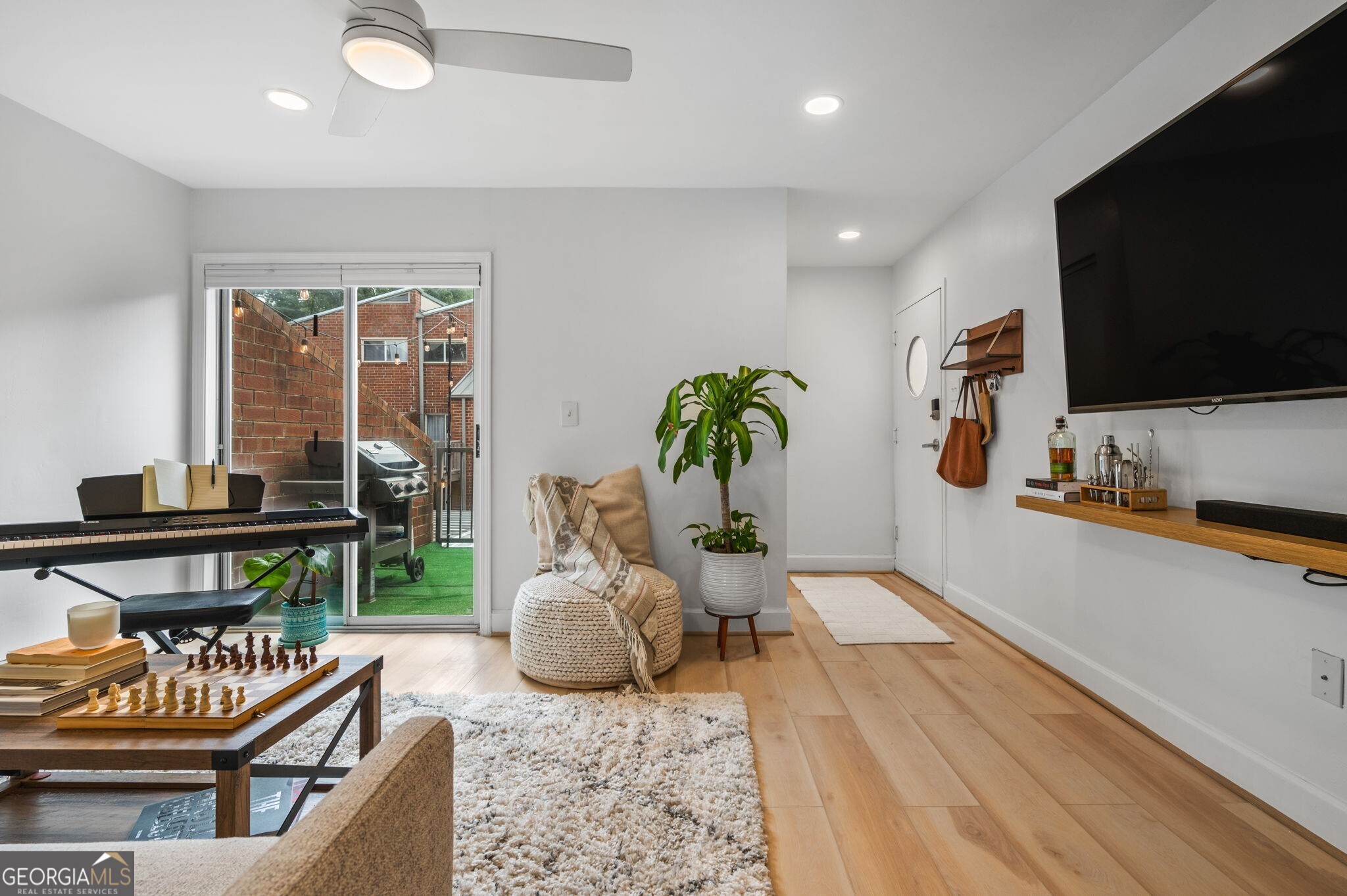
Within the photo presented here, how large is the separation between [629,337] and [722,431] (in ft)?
2.65

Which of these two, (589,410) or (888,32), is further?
(589,410)

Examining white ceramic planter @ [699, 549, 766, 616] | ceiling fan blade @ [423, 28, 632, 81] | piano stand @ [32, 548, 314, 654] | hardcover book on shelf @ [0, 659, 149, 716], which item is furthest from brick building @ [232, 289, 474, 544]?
hardcover book on shelf @ [0, 659, 149, 716]

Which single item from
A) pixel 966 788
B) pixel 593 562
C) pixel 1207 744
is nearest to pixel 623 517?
pixel 593 562

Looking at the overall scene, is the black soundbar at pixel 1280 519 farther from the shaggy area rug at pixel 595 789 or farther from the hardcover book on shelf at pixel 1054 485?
the shaggy area rug at pixel 595 789

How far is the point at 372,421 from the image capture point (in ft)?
11.5

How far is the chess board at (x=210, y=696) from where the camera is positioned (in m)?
1.25

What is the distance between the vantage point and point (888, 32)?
6.79 ft

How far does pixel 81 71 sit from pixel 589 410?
7.71 feet

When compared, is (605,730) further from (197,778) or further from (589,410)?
(589,410)

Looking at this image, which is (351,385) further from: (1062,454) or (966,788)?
(1062,454)

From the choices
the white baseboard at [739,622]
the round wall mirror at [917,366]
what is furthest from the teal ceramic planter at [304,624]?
the round wall mirror at [917,366]

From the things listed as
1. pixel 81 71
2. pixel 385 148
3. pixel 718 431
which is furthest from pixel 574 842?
pixel 81 71

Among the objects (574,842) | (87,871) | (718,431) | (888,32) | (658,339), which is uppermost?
(888,32)

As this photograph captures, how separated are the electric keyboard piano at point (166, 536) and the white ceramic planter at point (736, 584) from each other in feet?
5.04
